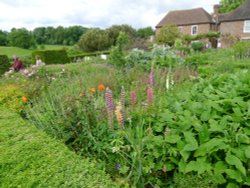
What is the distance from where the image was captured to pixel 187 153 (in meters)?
2.18

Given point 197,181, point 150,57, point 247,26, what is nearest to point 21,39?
point 247,26

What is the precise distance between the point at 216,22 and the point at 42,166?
117 ft

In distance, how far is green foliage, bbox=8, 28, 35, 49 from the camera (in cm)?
4362

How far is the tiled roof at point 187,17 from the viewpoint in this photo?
33.5 metres

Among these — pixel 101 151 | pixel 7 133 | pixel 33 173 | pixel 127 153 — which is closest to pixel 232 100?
pixel 127 153

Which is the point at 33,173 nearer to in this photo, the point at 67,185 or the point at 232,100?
the point at 67,185

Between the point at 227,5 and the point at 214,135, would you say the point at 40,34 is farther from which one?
the point at 214,135

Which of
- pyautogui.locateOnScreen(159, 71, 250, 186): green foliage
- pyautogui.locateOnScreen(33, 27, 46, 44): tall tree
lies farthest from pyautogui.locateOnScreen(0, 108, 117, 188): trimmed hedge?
pyautogui.locateOnScreen(33, 27, 46, 44): tall tree

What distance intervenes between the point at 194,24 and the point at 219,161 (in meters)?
34.8

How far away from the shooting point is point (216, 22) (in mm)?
33438

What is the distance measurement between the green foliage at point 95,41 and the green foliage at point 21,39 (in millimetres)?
15919

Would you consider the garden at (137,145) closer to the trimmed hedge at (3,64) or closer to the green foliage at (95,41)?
the trimmed hedge at (3,64)

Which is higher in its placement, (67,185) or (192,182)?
(67,185)

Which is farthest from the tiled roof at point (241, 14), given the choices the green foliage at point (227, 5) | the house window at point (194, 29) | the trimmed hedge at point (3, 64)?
the trimmed hedge at point (3, 64)
